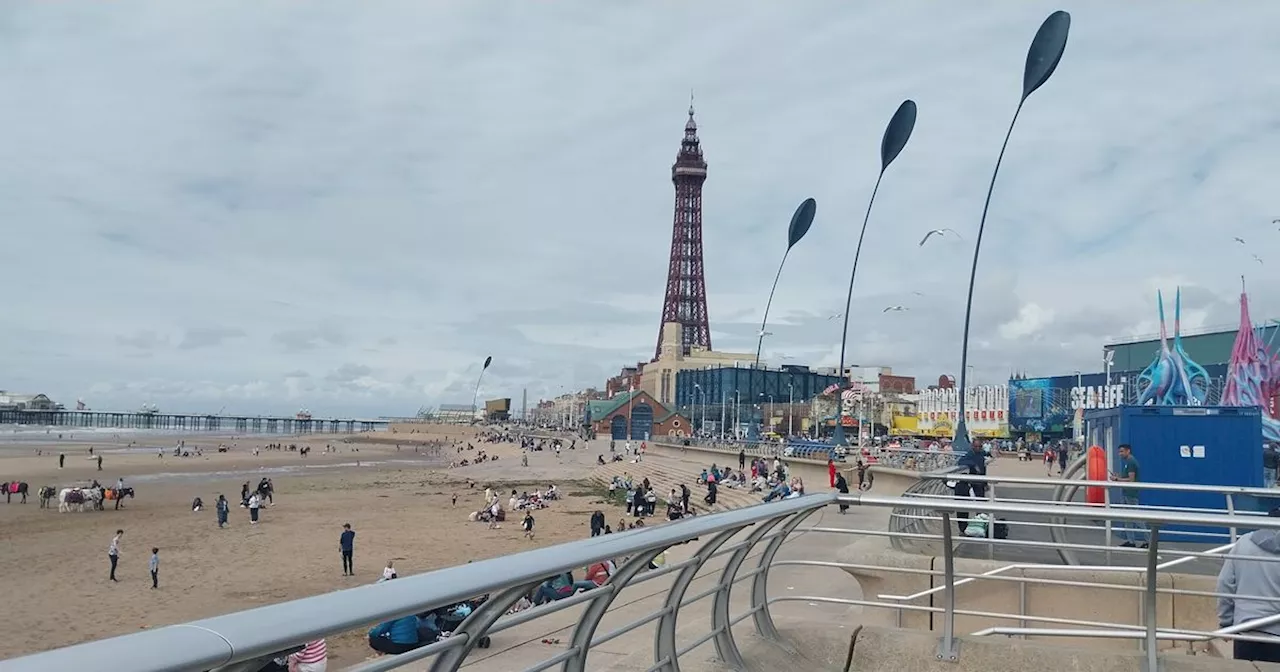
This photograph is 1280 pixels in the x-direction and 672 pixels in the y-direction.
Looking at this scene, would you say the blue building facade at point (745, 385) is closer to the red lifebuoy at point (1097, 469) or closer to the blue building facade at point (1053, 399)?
the blue building facade at point (1053, 399)

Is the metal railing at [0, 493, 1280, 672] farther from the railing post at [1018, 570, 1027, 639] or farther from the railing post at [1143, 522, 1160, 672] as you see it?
the railing post at [1018, 570, 1027, 639]

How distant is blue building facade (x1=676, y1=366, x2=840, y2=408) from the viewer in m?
104

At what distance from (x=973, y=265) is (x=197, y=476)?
3782cm

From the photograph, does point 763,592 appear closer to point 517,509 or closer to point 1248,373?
point 517,509

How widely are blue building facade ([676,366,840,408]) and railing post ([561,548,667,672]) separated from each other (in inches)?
3884

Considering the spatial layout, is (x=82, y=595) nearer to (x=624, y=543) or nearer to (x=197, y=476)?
(x=624, y=543)

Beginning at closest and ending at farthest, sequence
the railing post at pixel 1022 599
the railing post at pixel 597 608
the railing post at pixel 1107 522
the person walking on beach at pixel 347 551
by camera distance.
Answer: the railing post at pixel 597 608, the railing post at pixel 1107 522, the railing post at pixel 1022 599, the person walking on beach at pixel 347 551

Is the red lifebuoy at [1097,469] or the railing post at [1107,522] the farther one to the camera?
the red lifebuoy at [1097,469]

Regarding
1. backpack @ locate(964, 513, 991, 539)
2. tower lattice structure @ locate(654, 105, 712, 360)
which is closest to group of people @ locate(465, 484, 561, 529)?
backpack @ locate(964, 513, 991, 539)

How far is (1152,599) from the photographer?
12.4 feet

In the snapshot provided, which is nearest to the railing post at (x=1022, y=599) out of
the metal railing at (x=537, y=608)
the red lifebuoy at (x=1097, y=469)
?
the metal railing at (x=537, y=608)

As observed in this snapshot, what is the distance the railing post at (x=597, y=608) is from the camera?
8.83 ft

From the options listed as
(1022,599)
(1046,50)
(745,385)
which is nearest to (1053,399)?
(745,385)

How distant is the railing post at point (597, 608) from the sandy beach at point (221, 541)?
9.59 metres
